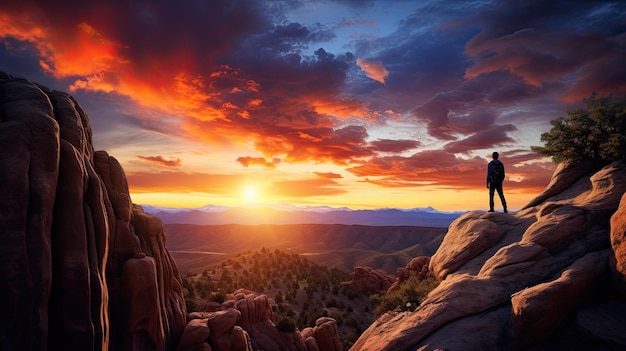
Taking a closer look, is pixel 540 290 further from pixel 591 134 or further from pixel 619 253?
pixel 591 134

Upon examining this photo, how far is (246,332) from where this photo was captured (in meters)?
23.9

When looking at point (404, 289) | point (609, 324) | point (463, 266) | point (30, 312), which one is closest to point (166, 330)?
point (30, 312)

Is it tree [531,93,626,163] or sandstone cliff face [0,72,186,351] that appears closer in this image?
sandstone cliff face [0,72,186,351]

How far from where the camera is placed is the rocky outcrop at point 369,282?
5156 centimetres

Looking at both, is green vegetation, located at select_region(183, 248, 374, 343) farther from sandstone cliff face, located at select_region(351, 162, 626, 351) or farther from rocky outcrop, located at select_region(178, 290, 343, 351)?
sandstone cliff face, located at select_region(351, 162, 626, 351)

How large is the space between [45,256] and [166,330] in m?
8.89

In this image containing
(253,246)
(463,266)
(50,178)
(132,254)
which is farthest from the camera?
(253,246)

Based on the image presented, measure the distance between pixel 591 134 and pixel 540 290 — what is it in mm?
14017

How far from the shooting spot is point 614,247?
39.4 feet

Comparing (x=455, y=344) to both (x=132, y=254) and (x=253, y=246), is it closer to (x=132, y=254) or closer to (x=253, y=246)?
(x=132, y=254)

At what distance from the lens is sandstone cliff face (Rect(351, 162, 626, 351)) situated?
10977 mm

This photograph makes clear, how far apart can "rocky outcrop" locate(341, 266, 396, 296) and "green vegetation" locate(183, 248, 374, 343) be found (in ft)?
4.90

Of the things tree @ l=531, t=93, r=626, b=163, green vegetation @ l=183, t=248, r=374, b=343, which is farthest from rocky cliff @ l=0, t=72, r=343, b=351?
tree @ l=531, t=93, r=626, b=163

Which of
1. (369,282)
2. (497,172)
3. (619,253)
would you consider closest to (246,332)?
(497,172)
